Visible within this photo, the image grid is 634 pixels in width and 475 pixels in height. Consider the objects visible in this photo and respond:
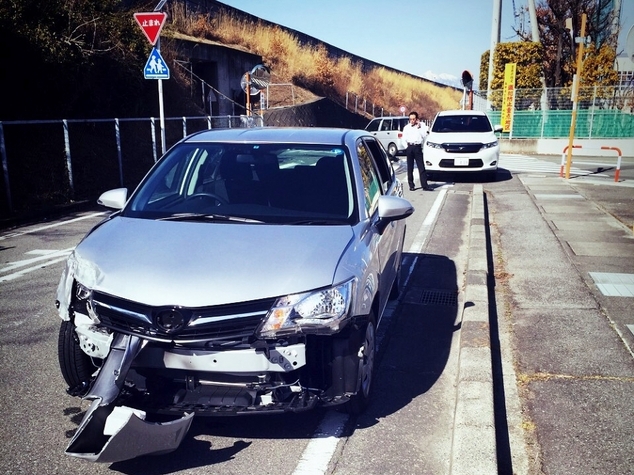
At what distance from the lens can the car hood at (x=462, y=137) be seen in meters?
16.0

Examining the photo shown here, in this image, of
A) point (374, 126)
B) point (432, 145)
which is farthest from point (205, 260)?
point (374, 126)

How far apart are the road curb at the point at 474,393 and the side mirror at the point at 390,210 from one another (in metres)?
1.20

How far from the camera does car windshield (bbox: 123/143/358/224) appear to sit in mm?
4027

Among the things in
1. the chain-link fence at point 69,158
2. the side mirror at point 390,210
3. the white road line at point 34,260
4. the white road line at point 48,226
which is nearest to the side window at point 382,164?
the side mirror at point 390,210

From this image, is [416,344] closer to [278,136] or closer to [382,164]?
[382,164]

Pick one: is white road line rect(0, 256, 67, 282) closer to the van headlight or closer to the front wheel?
the front wheel

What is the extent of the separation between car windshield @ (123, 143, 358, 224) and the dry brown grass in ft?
62.9

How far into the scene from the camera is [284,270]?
10.4 feet

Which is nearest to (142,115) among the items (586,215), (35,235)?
(35,235)

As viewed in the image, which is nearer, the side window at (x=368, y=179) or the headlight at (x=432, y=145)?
the side window at (x=368, y=179)

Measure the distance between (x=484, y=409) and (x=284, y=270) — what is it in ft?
5.26

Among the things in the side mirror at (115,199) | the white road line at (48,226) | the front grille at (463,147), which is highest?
the side mirror at (115,199)

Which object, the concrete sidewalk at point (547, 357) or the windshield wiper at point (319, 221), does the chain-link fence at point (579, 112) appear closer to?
the concrete sidewalk at point (547, 357)

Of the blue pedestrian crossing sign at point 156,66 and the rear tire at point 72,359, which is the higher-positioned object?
Result: the blue pedestrian crossing sign at point 156,66
